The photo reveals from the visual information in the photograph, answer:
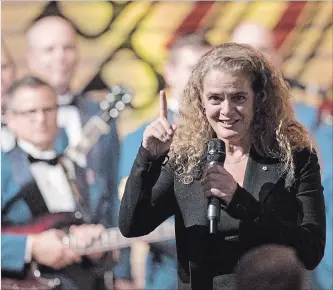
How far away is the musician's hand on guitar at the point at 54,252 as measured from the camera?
19.6 feet

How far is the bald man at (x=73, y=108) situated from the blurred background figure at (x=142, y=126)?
0.09 metres

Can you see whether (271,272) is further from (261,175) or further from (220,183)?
(261,175)

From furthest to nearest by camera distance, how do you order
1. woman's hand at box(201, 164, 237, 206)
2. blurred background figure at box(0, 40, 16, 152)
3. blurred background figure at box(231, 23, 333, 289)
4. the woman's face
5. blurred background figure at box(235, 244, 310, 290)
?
1. blurred background figure at box(0, 40, 16, 152)
2. blurred background figure at box(231, 23, 333, 289)
3. the woman's face
4. woman's hand at box(201, 164, 237, 206)
5. blurred background figure at box(235, 244, 310, 290)

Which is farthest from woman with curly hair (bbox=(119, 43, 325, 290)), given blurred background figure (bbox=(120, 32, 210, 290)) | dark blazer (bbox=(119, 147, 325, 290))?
blurred background figure (bbox=(120, 32, 210, 290))

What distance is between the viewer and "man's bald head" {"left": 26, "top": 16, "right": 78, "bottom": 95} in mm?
6008

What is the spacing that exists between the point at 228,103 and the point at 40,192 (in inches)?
140

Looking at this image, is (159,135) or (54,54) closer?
(159,135)

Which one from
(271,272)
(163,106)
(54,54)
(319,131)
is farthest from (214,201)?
(54,54)

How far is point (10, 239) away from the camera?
604cm

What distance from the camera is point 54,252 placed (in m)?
5.98

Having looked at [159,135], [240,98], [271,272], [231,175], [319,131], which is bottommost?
[271,272]

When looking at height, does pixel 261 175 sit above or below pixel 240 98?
below

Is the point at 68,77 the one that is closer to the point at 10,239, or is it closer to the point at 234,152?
the point at 10,239

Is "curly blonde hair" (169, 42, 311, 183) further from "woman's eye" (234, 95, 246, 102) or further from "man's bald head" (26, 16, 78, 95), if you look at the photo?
"man's bald head" (26, 16, 78, 95)
